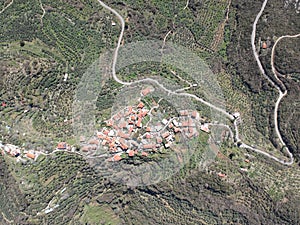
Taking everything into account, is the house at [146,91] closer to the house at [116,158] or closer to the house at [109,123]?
the house at [109,123]

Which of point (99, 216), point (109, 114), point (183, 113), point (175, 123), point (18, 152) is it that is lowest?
point (99, 216)

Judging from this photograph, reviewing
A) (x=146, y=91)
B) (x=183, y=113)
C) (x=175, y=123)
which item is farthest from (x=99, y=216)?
(x=146, y=91)

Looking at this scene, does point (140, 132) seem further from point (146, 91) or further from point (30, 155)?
point (30, 155)

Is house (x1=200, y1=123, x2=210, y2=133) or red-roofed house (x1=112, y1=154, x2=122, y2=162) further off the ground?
house (x1=200, y1=123, x2=210, y2=133)

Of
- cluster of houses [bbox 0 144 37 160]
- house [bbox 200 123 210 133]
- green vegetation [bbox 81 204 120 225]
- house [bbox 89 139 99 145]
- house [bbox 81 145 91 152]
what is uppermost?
house [bbox 200 123 210 133]

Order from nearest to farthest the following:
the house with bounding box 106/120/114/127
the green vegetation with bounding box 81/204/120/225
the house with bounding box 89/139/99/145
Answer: the green vegetation with bounding box 81/204/120/225
the house with bounding box 89/139/99/145
the house with bounding box 106/120/114/127

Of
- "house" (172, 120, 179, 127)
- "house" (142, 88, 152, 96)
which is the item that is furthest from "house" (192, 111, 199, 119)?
"house" (142, 88, 152, 96)

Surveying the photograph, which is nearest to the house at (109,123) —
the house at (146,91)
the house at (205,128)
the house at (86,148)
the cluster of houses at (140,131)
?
the cluster of houses at (140,131)

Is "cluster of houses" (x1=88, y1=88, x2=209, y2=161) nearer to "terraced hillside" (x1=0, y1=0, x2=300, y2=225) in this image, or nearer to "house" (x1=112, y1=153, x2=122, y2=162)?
"house" (x1=112, y1=153, x2=122, y2=162)

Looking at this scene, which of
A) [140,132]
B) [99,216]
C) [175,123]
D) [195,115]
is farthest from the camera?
[195,115]
